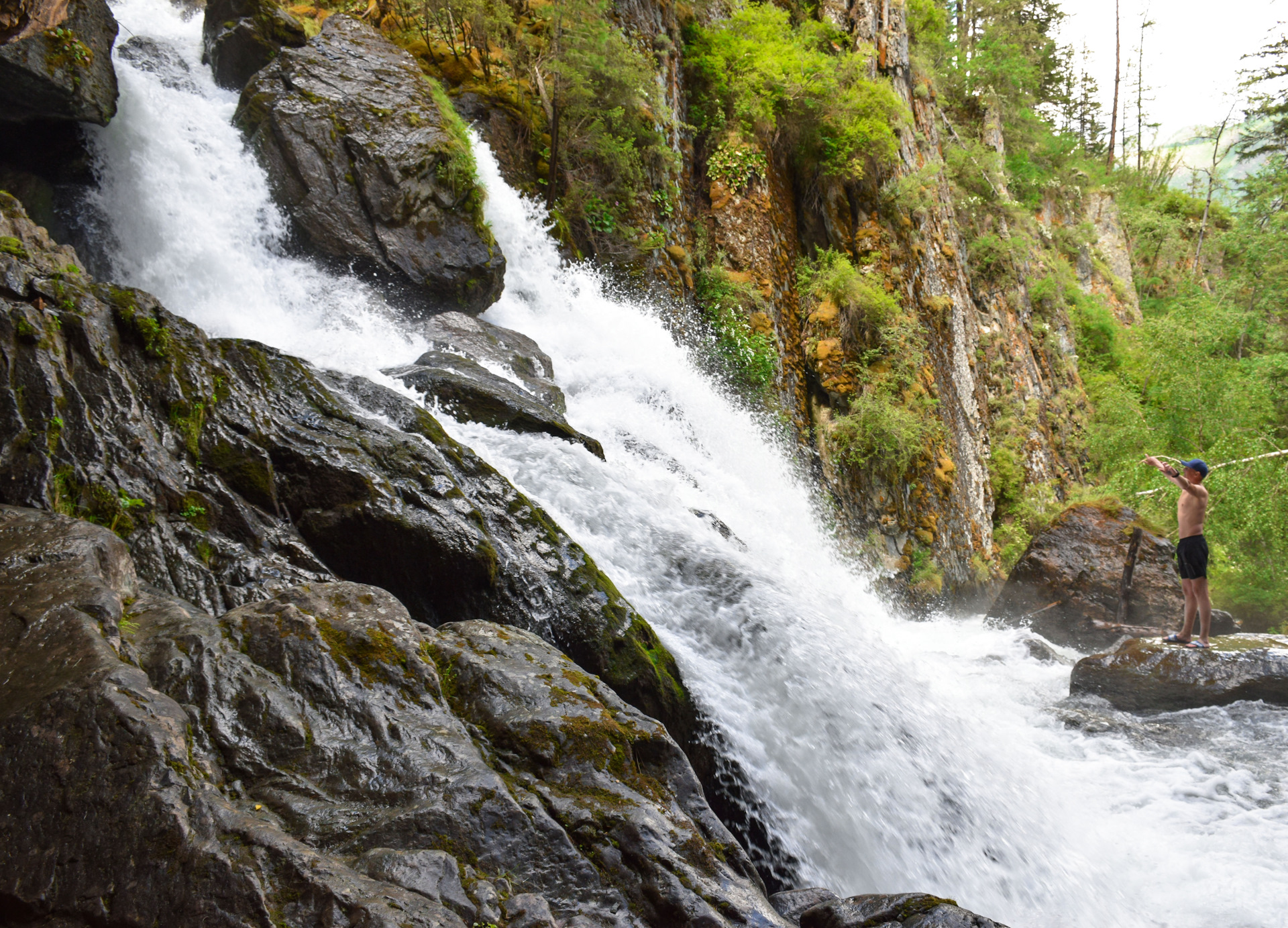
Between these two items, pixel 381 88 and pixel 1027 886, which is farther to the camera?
pixel 381 88

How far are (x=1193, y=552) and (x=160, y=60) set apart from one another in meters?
14.6

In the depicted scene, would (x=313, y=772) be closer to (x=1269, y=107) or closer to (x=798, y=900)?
(x=798, y=900)

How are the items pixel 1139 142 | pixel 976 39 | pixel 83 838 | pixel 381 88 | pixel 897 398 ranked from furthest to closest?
pixel 1139 142, pixel 976 39, pixel 897 398, pixel 381 88, pixel 83 838

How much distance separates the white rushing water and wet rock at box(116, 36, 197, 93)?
6.9 inches

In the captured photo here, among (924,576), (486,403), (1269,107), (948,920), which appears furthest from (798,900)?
(1269,107)

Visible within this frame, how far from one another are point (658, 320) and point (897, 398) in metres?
5.08

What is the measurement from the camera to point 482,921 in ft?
6.92

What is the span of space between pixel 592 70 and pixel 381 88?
373 centimetres

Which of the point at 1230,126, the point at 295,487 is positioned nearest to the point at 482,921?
the point at 295,487

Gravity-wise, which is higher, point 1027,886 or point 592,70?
point 592,70

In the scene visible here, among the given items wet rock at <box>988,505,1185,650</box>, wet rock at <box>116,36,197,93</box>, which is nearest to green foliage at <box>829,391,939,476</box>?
wet rock at <box>988,505,1185,650</box>

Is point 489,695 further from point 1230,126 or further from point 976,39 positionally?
point 1230,126

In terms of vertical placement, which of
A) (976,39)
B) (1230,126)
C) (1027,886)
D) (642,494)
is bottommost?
(1027,886)

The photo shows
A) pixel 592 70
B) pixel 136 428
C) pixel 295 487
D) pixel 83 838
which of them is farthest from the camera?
pixel 592 70
